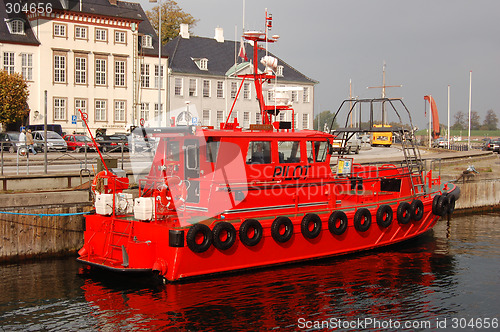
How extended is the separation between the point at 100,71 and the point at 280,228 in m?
36.8

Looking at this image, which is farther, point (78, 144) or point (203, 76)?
point (203, 76)

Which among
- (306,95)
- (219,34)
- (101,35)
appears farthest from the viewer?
(219,34)

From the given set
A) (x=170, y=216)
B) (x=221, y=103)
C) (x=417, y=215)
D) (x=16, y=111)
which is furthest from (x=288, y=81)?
(x=170, y=216)

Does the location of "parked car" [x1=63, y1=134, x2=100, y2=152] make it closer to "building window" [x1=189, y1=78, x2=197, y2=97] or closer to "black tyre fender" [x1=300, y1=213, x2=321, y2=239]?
"building window" [x1=189, y1=78, x2=197, y2=97]

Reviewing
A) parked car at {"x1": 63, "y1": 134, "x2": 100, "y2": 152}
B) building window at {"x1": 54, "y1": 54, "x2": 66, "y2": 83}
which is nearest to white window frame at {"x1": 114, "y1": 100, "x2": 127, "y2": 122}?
building window at {"x1": 54, "y1": 54, "x2": 66, "y2": 83}

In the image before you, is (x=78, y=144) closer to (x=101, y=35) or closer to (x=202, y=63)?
(x=101, y=35)

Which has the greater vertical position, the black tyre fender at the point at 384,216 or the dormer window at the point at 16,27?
the dormer window at the point at 16,27

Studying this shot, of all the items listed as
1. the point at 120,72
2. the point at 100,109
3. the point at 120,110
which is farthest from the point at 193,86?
the point at 100,109

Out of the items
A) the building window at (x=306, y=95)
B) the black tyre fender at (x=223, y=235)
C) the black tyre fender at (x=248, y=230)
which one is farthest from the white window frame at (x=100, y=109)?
the black tyre fender at (x=223, y=235)

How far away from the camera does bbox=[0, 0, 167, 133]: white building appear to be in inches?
1684

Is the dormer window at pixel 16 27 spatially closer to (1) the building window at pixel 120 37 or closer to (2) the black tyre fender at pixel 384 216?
(1) the building window at pixel 120 37

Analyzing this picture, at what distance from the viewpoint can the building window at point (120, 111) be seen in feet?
154

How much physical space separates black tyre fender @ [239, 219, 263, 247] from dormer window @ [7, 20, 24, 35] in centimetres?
3703

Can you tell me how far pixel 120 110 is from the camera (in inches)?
1854
